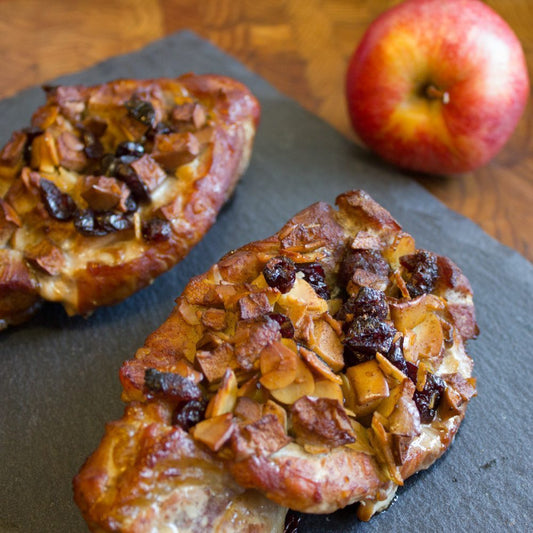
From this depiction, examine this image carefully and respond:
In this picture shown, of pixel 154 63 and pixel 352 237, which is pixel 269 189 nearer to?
pixel 352 237

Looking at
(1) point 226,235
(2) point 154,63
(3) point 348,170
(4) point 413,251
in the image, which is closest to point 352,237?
(4) point 413,251

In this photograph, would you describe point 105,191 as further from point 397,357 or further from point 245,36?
point 245,36

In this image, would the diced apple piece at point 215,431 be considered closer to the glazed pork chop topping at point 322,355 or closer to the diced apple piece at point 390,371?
the glazed pork chop topping at point 322,355

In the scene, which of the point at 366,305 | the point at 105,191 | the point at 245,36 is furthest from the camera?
the point at 245,36

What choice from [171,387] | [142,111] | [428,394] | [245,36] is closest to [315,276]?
[428,394]

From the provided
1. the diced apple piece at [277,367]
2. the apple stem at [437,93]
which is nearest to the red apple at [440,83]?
the apple stem at [437,93]

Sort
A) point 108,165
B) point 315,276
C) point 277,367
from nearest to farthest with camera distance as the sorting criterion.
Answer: point 277,367, point 315,276, point 108,165
